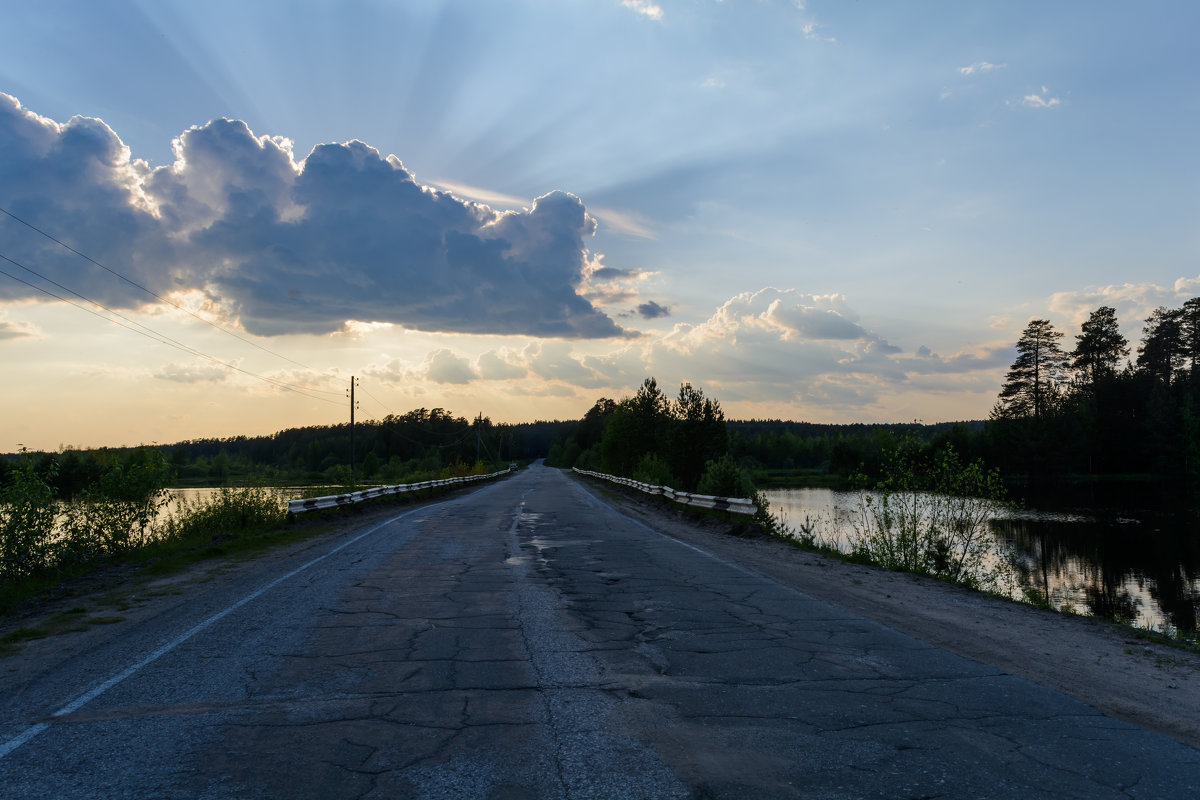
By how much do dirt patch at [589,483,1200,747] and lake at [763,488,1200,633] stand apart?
9.75ft

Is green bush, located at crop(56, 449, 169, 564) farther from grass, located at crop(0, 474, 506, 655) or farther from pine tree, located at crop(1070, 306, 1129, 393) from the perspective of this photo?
pine tree, located at crop(1070, 306, 1129, 393)

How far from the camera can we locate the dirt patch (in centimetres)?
521

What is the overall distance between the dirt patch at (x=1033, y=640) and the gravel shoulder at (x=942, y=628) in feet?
0.04

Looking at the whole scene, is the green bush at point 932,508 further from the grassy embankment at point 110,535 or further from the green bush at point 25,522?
the green bush at point 25,522

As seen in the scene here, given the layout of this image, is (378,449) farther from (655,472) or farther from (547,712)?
(547,712)

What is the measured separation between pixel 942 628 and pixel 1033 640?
2.78 ft

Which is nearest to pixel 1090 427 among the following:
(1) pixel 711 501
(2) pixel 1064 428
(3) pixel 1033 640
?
(2) pixel 1064 428

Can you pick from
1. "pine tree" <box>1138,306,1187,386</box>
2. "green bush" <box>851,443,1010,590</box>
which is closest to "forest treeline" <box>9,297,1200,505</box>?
"pine tree" <box>1138,306,1187,386</box>

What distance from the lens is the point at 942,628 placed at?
754 cm

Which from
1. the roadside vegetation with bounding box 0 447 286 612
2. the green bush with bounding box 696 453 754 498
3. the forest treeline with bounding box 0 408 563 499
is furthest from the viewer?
the forest treeline with bounding box 0 408 563 499

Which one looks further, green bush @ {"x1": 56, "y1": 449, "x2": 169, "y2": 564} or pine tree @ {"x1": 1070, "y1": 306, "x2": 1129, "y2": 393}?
pine tree @ {"x1": 1070, "y1": 306, "x2": 1129, "y2": 393}

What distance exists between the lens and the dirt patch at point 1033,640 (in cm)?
521

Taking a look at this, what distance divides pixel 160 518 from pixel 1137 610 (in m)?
24.2

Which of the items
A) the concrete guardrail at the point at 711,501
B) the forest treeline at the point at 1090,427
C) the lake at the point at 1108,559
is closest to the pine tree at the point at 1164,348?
the forest treeline at the point at 1090,427
